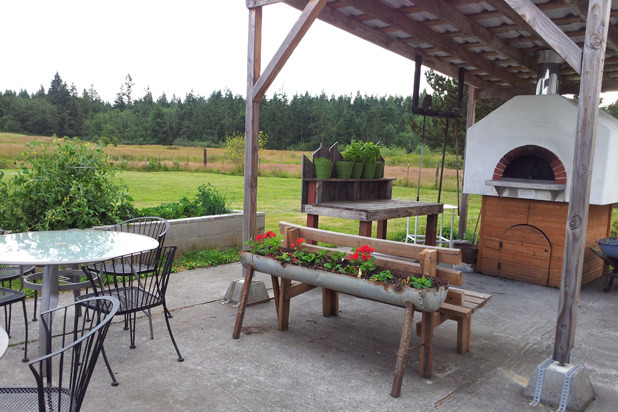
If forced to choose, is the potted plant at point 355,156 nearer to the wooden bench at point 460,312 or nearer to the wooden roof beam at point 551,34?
the wooden bench at point 460,312

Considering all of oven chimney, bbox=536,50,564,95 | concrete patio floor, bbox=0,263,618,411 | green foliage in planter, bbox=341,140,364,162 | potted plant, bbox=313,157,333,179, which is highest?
oven chimney, bbox=536,50,564,95

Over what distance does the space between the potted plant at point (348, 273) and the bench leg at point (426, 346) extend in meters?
0.27

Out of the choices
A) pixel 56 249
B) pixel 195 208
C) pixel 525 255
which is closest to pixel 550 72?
pixel 525 255

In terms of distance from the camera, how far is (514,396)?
2.98m

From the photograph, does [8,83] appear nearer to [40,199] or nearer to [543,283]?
[40,199]

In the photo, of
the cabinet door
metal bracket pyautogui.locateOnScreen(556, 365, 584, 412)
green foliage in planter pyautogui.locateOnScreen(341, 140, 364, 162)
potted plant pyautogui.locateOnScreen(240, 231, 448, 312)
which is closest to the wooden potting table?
green foliage in planter pyautogui.locateOnScreen(341, 140, 364, 162)

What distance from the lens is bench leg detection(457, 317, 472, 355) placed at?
353 cm

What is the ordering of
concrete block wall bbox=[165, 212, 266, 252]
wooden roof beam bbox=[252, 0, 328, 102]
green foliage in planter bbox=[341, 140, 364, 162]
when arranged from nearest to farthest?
1. wooden roof beam bbox=[252, 0, 328, 102]
2. green foliage in planter bbox=[341, 140, 364, 162]
3. concrete block wall bbox=[165, 212, 266, 252]

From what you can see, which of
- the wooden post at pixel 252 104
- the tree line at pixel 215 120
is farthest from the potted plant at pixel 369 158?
the tree line at pixel 215 120

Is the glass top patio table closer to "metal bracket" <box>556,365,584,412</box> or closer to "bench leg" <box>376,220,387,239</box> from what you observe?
"metal bracket" <box>556,365,584,412</box>

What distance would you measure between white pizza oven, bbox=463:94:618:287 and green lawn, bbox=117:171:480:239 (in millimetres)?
2640

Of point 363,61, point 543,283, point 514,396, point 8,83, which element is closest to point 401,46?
point 543,283

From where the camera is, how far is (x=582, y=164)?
113 inches

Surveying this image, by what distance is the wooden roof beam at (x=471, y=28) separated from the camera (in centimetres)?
459
